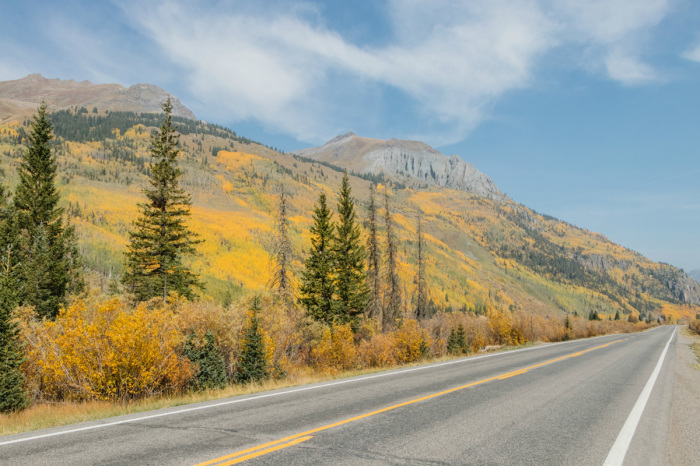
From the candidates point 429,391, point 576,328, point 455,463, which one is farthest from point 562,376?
point 576,328

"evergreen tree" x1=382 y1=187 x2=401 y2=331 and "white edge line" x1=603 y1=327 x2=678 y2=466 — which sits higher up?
"evergreen tree" x1=382 y1=187 x2=401 y2=331

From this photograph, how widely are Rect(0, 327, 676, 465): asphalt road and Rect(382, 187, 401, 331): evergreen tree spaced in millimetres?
25666

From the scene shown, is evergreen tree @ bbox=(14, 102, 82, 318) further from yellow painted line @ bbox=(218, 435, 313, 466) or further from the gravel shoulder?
the gravel shoulder

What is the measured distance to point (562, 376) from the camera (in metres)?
12.2

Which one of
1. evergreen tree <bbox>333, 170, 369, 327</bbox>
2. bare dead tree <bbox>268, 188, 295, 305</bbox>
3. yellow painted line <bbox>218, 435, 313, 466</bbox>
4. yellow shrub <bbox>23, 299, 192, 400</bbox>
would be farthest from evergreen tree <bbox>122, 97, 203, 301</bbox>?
yellow painted line <bbox>218, 435, 313, 466</bbox>

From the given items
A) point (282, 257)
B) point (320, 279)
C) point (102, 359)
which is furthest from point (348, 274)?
point (102, 359)

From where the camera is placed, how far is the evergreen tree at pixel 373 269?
3491 cm

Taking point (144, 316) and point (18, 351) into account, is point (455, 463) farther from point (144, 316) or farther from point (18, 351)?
point (18, 351)

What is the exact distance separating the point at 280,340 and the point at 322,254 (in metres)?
12.0

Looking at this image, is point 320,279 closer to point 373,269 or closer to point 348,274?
point 348,274

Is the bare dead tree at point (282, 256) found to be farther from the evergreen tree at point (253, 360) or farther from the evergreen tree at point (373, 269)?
the evergreen tree at point (253, 360)

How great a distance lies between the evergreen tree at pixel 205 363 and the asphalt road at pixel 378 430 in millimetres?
5476

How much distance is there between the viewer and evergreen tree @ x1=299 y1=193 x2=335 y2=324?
31625 mm

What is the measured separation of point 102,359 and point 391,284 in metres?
28.5
